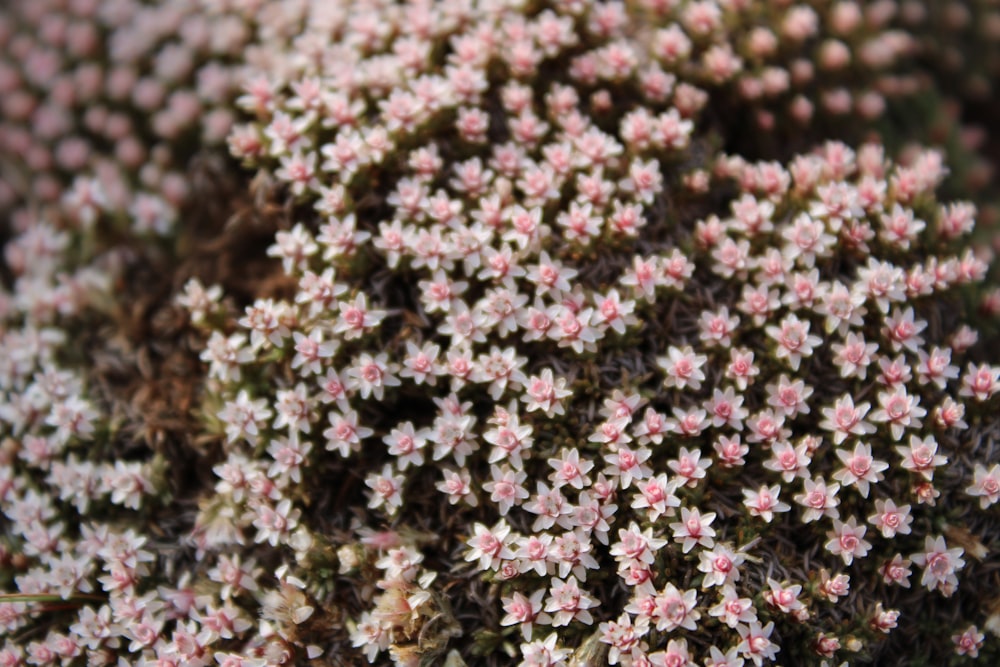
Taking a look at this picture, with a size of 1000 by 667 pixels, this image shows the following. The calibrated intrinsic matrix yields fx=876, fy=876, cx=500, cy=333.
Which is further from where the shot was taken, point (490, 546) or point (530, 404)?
point (530, 404)

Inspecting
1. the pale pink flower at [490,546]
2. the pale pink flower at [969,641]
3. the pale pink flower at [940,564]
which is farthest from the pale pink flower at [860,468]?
the pale pink flower at [490,546]

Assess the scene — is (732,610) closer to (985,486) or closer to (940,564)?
(940,564)

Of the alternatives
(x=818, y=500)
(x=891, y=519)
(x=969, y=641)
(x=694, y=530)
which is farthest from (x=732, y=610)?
(x=969, y=641)

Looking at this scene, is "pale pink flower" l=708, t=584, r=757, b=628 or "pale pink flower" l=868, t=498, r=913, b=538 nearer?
"pale pink flower" l=708, t=584, r=757, b=628

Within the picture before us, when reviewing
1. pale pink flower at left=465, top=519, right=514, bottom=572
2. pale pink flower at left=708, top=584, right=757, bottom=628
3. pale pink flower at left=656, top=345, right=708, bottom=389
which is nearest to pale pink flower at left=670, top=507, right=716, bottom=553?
pale pink flower at left=708, top=584, right=757, bottom=628

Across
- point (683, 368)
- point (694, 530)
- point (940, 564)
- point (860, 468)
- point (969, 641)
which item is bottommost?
point (969, 641)

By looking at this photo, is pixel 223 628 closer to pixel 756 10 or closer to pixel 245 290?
pixel 245 290

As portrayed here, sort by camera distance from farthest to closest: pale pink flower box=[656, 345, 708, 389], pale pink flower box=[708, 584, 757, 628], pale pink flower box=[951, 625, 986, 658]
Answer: pale pink flower box=[656, 345, 708, 389]
pale pink flower box=[951, 625, 986, 658]
pale pink flower box=[708, 584, 757, 628]

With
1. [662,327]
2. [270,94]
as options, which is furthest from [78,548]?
[662,327]

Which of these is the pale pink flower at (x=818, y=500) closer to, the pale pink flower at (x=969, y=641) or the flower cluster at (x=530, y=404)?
the flower cluster at (x=530, y=404)

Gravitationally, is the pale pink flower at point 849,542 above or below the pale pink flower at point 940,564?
above

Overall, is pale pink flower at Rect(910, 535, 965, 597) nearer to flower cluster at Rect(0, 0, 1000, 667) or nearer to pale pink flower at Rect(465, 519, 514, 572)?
flower cluster at Rect(0, 0, 1000, 667)
